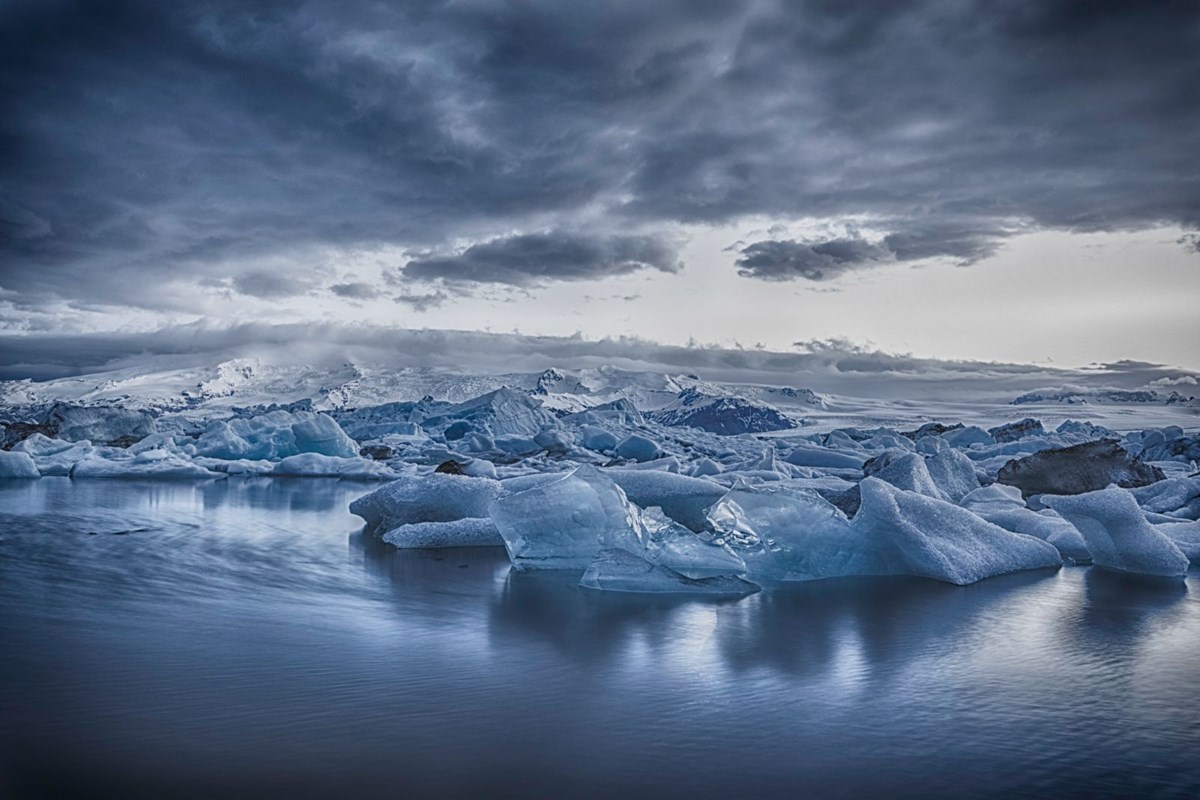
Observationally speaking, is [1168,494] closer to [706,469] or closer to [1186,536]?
[1186,536]

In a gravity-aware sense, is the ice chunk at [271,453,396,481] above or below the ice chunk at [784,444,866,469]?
below

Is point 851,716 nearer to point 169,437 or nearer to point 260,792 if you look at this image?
point 260,792

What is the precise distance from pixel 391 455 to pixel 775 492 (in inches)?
760

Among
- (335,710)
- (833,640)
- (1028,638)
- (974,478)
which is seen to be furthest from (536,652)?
(974,478)

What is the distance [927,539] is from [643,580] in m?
2.01

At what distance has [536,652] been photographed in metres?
4.12

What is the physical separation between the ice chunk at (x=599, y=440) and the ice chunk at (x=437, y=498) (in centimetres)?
1829

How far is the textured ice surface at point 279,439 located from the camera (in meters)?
21.4

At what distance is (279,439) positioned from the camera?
21.9 metres

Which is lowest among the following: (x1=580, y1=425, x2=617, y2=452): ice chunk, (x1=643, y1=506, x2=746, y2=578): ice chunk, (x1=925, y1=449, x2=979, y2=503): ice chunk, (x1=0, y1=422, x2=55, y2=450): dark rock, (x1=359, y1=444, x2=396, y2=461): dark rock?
(x1=359, y1=444, x2=396, y2=461): dark rock

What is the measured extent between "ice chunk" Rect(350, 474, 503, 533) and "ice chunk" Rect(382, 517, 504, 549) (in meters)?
0.20

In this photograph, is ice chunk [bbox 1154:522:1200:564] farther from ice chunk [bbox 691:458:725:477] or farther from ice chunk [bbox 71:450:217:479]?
ice chunk [bbox 71:450:217:479]

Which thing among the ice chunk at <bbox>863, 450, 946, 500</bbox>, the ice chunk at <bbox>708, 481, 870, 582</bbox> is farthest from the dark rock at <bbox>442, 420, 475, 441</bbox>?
the ice chunk at <bbox>708, 481, 870, 582</bbox>

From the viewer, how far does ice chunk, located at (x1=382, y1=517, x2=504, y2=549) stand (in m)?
7.59
